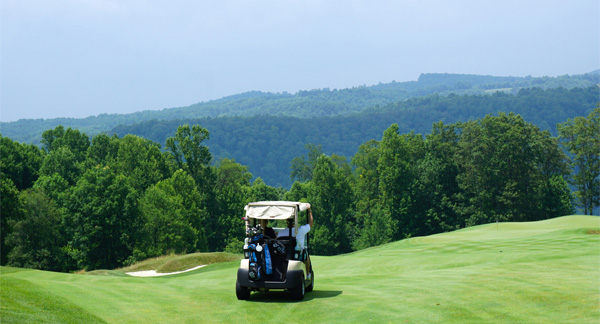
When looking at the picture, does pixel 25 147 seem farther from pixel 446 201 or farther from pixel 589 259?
pixel 589 259

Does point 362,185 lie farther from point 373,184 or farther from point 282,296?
point 282,296

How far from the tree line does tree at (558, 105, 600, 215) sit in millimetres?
142

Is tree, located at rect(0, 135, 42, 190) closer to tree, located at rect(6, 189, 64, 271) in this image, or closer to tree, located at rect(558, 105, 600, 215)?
tree, located at rect(6, 189, 64, 271)

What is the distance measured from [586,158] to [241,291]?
77791 millimetres

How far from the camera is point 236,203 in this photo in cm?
8875

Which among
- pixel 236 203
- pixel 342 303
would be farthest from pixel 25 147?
pixel 342 303

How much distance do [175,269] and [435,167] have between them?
53348mm

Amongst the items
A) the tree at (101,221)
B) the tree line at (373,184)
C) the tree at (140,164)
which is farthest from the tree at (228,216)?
the tree at (101,221)

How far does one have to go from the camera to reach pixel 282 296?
17562 millimetres

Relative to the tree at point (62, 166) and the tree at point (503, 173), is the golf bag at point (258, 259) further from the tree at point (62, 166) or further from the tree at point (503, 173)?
the tree at point (62, 166)

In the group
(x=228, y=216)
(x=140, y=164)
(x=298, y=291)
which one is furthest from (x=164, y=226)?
(x=298, y=291)

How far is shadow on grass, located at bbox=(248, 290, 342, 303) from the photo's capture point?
667 inches

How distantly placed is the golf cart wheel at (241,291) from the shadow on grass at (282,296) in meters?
0.18

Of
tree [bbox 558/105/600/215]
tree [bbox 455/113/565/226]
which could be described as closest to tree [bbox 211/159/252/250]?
tree [bbox 455/113/565/226]
